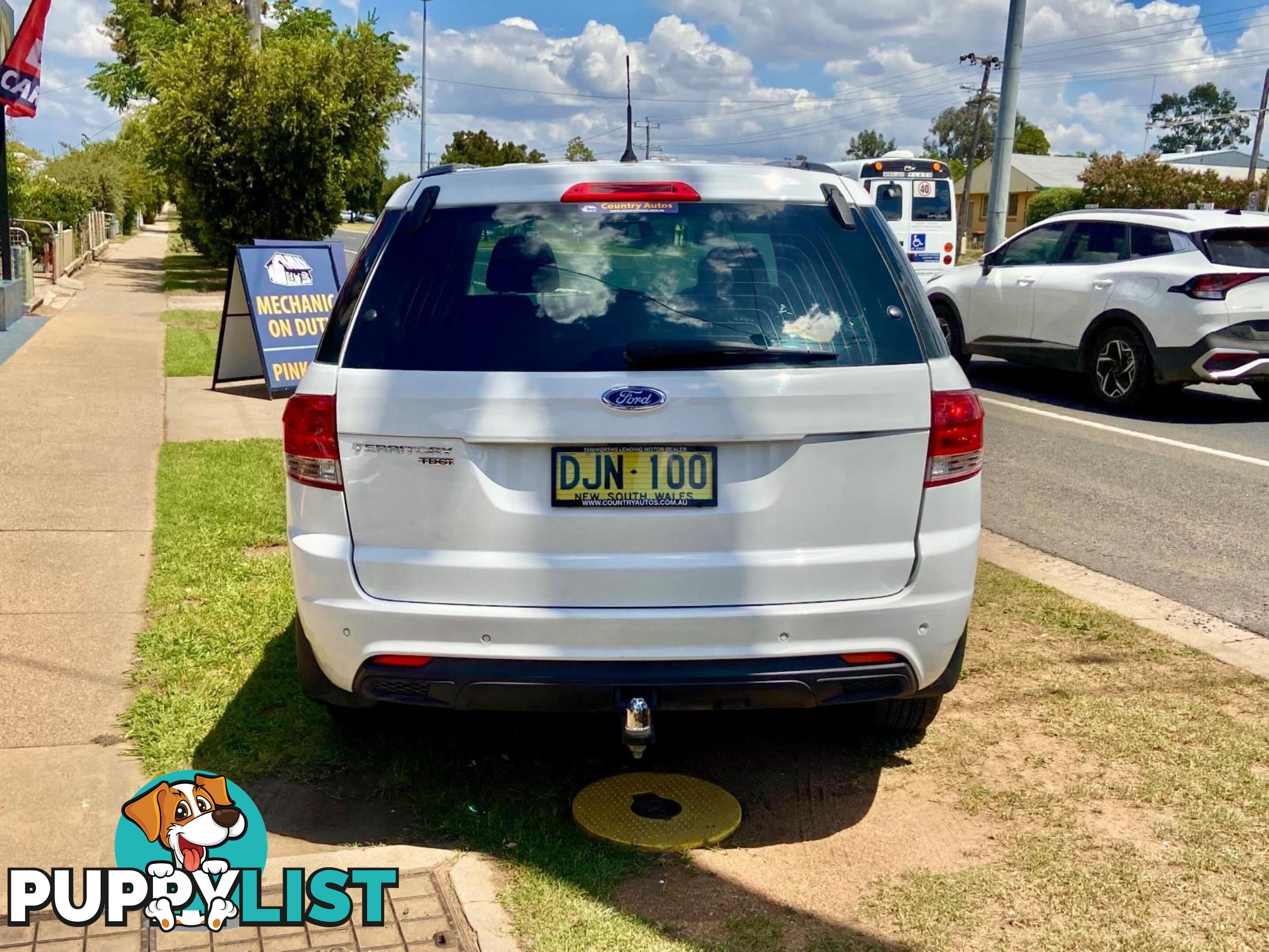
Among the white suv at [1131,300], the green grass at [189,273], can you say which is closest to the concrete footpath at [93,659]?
the white suv at [1131,300]

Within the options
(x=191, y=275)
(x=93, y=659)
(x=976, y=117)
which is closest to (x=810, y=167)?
(x=93, y=659)

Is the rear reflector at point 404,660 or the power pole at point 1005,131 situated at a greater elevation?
the power pole at point 1005,131

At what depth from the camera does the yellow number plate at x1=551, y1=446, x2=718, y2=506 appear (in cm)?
324

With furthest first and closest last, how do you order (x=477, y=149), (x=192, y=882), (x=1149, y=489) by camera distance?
1. (x=477, y=149)
2. (x=1149, y=489)
3. (x=192, y=882)

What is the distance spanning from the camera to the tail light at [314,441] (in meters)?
3.30

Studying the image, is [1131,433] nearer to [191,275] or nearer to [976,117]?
[191,275]

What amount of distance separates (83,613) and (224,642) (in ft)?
2.53

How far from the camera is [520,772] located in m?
3.99

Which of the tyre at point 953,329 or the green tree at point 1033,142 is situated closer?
the tyre at point 953,329

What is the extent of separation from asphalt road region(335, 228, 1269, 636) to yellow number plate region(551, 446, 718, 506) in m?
3.31

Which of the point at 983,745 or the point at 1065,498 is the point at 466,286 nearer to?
the point at 983,745

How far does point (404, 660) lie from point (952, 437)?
5.22 ft

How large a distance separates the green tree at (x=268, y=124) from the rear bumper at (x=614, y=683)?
2118 cm

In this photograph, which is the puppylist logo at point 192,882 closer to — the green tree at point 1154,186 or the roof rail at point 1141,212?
the roof rail at point 1141,212
